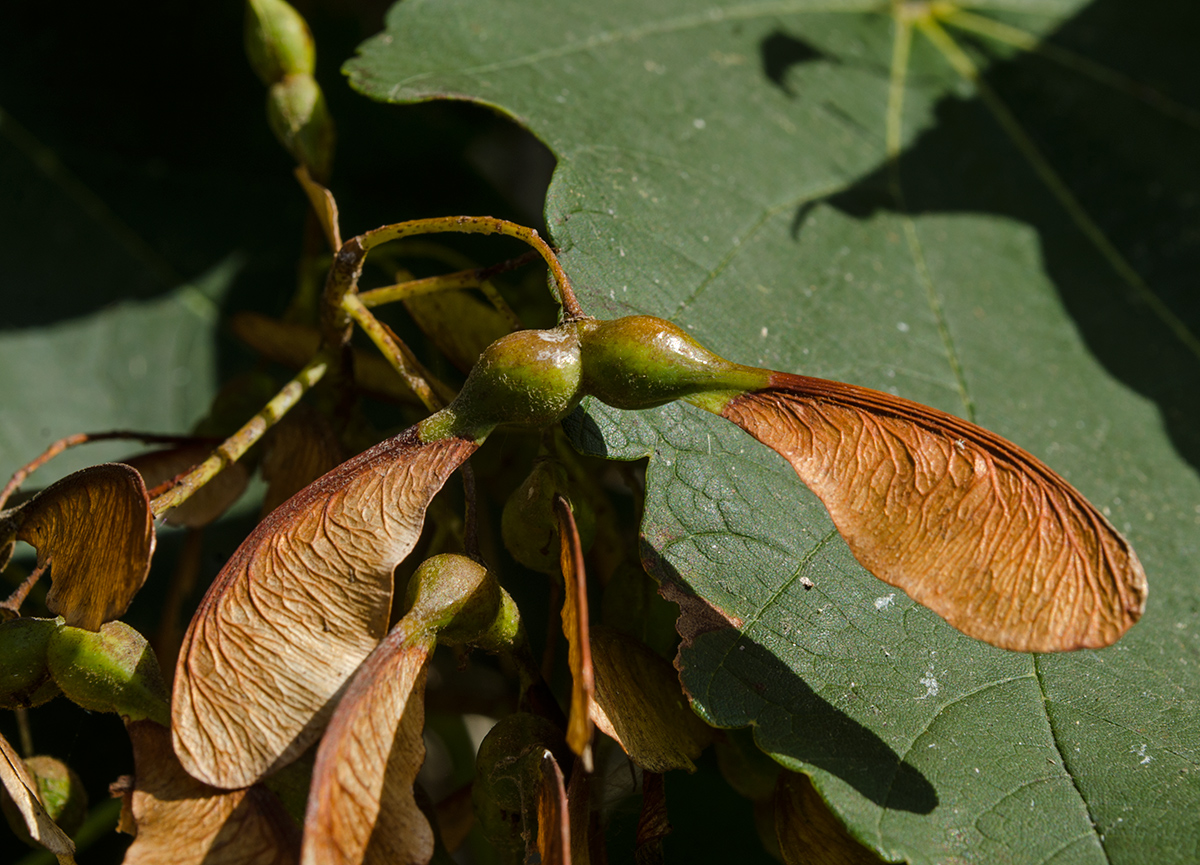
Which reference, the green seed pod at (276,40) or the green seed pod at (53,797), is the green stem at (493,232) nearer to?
the green seed pod at (276,40)

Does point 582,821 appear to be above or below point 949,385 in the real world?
above

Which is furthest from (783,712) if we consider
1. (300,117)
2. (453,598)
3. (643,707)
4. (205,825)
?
(300,117)

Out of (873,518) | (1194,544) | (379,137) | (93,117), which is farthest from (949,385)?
(93,117)

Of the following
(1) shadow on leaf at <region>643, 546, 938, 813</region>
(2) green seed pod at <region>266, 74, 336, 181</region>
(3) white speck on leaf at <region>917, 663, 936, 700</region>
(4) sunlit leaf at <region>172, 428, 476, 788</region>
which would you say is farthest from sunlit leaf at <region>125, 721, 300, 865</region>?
(2) green seed pod at <region>266, 74, 336, 181</region>

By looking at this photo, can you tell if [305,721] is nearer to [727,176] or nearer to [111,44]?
[727,176]

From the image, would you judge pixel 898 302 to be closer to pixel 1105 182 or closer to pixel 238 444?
pixel 1105 182
